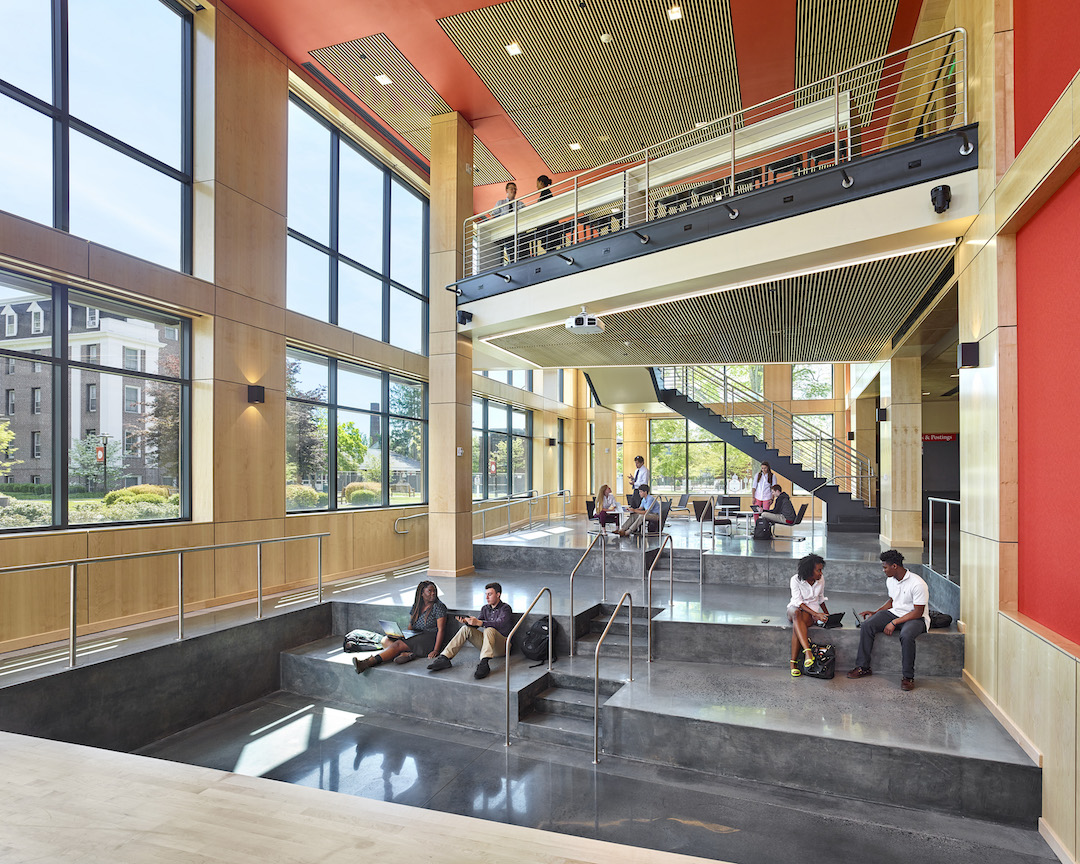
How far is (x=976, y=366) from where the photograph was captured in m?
5.67

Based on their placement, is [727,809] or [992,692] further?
[992,692]

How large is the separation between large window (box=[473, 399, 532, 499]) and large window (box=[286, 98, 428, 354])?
3.70 m

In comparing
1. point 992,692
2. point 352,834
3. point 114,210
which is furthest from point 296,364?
point 992,692

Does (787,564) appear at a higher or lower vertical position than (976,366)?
lower

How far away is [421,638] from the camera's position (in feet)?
24.5

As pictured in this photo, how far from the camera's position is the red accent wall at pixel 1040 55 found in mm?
4145

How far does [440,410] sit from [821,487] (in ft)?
25.9

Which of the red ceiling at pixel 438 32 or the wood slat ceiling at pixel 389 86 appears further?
the wood slat ceiling at pixel 389 86

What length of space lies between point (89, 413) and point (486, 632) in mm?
5155

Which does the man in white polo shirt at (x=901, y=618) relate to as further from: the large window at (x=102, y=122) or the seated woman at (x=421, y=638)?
the large window at (x=102, y=122)

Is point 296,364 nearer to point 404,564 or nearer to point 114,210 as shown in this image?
point 114,210

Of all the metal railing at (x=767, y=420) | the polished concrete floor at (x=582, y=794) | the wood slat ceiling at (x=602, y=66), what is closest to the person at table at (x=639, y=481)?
the wood slat ceiling at (x=602, y=66)

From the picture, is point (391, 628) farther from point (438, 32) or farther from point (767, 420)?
point (767, 420)

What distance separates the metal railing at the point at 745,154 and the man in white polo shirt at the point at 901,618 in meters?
3.97
